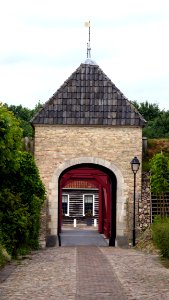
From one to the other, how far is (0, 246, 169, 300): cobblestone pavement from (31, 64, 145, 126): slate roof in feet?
28.7

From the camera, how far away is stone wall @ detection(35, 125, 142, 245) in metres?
25.6

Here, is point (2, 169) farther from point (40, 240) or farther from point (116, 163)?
point (116, 163)

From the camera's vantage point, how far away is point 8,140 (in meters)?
15.5

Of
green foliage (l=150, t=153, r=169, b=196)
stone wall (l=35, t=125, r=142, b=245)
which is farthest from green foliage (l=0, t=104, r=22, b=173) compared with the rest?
stone wall (l=35, t=125, r=142, b=245)

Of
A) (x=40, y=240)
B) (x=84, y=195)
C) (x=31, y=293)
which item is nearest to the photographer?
(x=31, y=293)

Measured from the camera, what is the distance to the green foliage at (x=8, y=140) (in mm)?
→ 15258

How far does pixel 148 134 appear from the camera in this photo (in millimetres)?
55469

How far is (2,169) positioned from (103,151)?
9616 mm

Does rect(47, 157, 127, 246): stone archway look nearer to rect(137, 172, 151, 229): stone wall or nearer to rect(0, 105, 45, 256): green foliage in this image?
rect(137, 172, 151, 229): stone wall

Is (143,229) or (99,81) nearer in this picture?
(143,229)

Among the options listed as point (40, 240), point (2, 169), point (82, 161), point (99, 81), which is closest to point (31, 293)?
point (2, 169)

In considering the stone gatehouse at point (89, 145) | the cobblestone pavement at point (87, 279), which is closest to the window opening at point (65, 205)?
the stone gatehouse at point (89, 145)

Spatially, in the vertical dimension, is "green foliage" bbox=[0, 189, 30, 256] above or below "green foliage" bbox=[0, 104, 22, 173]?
below

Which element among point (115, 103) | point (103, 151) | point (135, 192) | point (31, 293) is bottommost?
point (31, 293)
